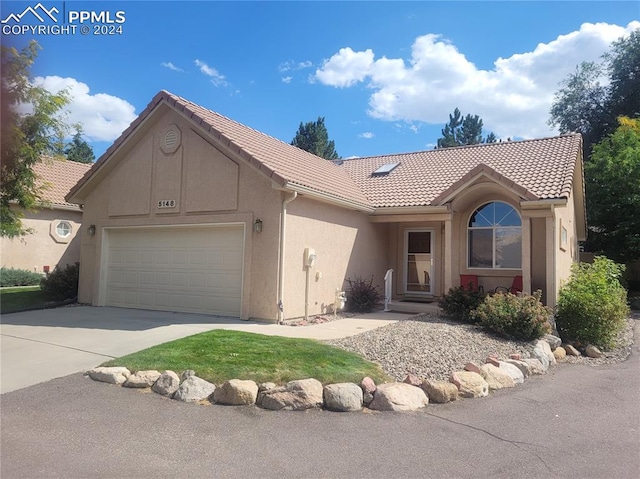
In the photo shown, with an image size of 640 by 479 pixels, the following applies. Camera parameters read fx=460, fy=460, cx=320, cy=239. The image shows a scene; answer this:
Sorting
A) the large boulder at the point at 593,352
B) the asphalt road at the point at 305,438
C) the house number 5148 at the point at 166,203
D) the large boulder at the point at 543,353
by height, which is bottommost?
the asphalt road at the point at 305,438

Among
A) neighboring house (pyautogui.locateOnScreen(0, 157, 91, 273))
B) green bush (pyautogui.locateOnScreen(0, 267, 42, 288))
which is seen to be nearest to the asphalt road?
green bush (pyautogui.locateOnScreen(0, 267, 42, 288))

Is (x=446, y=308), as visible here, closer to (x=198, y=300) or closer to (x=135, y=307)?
(x=198, y=300)

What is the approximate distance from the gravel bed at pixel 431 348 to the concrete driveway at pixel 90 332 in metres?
1.03

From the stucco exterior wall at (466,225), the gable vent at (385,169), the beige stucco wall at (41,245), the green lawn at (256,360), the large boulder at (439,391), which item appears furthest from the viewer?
the beige stucco wall at (41,245)

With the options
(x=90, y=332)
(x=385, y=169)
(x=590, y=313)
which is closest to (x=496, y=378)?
(x=590, y=313)

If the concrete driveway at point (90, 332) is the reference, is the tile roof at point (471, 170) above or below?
above

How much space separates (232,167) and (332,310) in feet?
15.4

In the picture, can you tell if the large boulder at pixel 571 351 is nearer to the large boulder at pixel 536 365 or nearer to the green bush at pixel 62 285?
the large boulder at pixel 536 365

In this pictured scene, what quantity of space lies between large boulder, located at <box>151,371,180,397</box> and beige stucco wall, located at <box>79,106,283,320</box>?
467cm

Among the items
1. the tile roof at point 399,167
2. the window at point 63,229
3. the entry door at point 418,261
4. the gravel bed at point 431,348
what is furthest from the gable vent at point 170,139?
the window at point 63,229

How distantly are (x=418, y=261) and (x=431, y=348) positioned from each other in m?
7.84

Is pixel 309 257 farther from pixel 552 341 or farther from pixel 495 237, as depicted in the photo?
pixel 495 237

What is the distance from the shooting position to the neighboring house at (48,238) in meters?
18.7

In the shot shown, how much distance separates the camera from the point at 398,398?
226 inches
